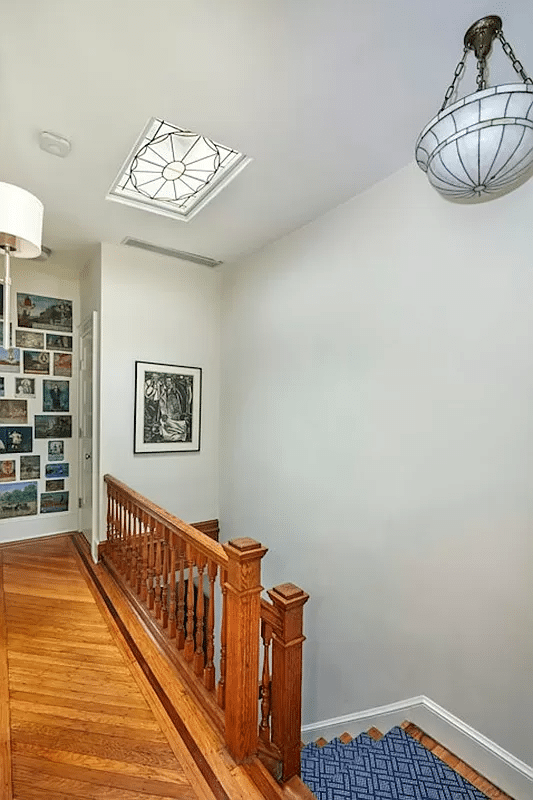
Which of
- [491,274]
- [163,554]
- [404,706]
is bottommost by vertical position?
[404,706]

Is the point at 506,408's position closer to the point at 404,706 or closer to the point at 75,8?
the point at 404,706

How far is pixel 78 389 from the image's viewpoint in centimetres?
434

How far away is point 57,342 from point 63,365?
0.26 meters

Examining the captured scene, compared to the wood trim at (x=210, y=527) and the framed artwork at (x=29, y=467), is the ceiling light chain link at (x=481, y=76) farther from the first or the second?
the framed artwork at (x=29, y=467)

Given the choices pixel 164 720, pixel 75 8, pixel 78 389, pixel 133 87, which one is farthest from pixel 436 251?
pixel 78 389

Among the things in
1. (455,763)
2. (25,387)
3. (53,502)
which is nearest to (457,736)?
(455,763)

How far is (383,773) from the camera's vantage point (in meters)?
1.79

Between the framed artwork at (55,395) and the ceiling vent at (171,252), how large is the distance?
1.75 metres

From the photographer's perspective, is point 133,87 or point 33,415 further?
point 33,415

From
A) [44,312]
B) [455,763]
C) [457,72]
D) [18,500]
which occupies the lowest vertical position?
[455,763]

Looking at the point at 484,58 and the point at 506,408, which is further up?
the point at 484,58

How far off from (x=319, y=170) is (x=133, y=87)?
1.17 metres

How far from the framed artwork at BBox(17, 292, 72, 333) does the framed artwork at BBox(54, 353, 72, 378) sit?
284mm

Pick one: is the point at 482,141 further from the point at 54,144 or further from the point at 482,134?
the point at 54,144
